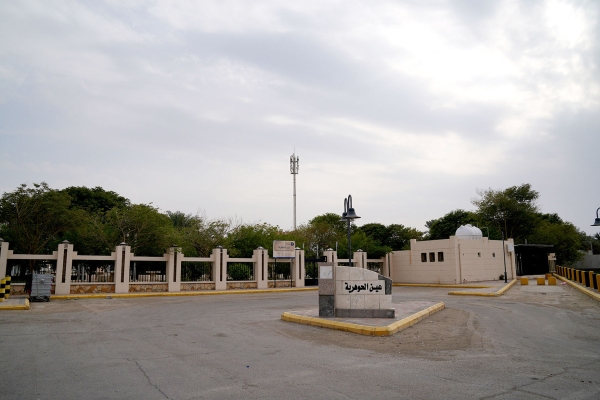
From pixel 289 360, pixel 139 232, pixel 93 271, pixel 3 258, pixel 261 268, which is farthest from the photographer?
pixel 261 268

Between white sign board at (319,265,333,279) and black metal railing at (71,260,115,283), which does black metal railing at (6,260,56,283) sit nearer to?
black metal railing at (71,260,115,283)

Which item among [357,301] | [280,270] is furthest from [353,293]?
[280,270]

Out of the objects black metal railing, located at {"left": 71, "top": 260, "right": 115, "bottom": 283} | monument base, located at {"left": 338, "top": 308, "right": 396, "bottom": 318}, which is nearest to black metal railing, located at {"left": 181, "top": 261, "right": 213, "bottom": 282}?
black metal railing, located at {"left": 71, "top": 260, "right": 115, "bottom": 283}

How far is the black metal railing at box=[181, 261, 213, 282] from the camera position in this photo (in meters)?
31.5

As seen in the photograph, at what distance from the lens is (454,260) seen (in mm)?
38750

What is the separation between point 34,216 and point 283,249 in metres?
18.1

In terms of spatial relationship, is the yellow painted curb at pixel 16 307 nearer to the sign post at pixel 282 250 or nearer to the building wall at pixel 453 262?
the sign post at pixel 282 250

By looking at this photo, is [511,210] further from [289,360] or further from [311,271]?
[289,360]

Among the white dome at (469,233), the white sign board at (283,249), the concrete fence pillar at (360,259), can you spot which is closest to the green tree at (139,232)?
the white sign board at (283,249)

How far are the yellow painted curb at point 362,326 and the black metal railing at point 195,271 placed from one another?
1870cm

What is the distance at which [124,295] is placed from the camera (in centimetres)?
2622

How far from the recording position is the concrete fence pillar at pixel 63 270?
25297 mm

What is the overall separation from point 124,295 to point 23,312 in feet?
31.6

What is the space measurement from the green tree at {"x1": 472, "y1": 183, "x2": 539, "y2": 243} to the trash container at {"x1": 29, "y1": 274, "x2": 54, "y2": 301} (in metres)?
54.0
